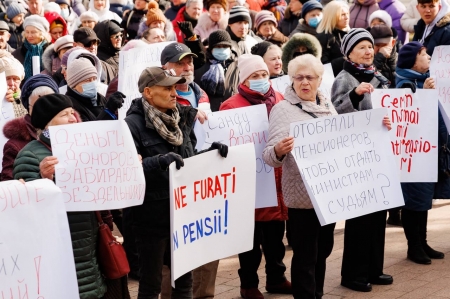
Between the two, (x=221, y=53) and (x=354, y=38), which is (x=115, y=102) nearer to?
(x=354, y=38)

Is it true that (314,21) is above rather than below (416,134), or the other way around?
above

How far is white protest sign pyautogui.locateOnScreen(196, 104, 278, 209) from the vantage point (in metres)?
6.55

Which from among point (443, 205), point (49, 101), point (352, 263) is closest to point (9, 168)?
point (49, 101)

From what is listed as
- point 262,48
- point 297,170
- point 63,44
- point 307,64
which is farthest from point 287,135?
point 63,44

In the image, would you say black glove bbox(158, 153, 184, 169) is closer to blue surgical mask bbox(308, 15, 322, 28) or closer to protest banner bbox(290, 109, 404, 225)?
protest banner bbox(290, 109, 404, 225)

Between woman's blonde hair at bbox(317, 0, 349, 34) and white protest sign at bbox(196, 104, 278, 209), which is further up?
woman's blonde hair at bbox(317, 0, 349, 34)

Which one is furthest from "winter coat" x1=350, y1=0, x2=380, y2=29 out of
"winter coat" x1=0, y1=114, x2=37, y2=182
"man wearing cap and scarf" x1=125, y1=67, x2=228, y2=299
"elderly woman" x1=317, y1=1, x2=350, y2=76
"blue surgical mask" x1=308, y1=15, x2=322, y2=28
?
"winter coat" x1=0, y1=114, x2=37, y2=182

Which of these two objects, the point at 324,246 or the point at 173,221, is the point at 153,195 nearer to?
the point at 173,221

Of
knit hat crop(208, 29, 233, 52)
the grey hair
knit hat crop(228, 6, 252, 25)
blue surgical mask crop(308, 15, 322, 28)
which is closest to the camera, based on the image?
the grey hair

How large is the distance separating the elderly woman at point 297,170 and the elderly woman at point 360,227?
723 millimetres

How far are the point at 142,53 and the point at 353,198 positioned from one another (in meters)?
3.03

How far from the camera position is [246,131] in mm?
6566

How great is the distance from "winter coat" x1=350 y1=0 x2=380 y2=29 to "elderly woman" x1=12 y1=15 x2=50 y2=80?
14.4ft

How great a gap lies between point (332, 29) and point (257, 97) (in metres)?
3.78
